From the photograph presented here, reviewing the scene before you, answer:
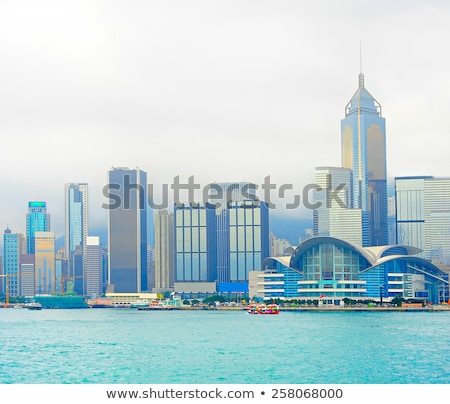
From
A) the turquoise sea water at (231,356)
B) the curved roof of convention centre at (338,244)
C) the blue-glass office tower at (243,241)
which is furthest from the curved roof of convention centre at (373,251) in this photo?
the turquoise sea water at (231,356)

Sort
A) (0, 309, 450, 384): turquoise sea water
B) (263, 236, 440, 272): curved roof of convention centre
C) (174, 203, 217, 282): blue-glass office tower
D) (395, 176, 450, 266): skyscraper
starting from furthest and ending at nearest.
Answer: (395, 176, 450, 266): skyscraper → (174, 203, 217, 282): blue-glass office tower → (263, 236, 440, 272): curved roof of convention centre → (0, 309, 450, 384): turquoise sea water

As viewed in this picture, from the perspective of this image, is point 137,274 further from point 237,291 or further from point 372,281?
point 372,281

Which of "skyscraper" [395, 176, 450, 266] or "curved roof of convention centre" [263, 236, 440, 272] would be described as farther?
"skyscraper" [395, 176, 450, 266]

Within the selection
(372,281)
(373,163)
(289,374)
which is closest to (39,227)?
(373,163)

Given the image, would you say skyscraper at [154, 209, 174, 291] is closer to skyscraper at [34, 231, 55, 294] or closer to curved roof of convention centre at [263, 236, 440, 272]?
skyscraper at [34, 231, 55, 294]

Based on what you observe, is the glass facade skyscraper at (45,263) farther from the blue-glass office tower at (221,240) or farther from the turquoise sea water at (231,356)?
the turquoise sea water at (231,356)

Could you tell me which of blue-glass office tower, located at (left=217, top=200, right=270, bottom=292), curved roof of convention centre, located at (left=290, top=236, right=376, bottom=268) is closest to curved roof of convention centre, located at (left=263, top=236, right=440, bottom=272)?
curved roof of convention centre, located at (left=290, top=236, right=376, bottom=268)
